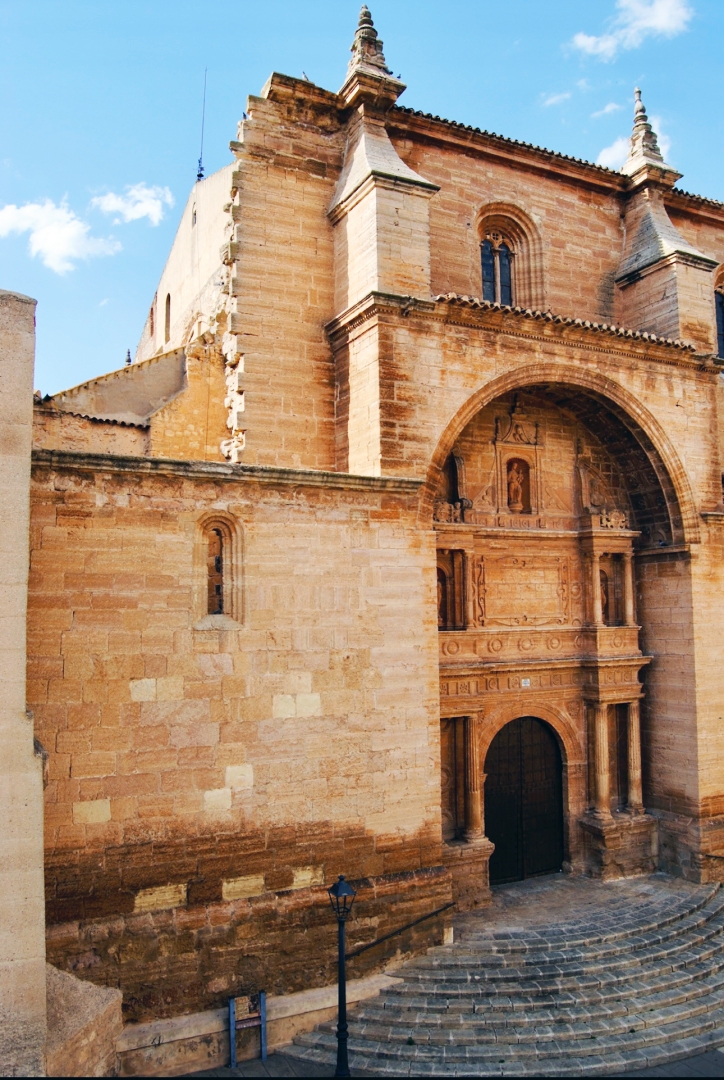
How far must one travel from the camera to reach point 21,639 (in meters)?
6.18

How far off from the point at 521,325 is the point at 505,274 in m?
2.37

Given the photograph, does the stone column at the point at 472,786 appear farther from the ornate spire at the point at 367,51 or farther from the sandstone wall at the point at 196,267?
the ornate spire at the point at 367,51

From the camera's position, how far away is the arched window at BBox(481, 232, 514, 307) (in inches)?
496

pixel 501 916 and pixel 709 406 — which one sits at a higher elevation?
pixel 709 406

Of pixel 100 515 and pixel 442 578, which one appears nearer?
pixel 100 515

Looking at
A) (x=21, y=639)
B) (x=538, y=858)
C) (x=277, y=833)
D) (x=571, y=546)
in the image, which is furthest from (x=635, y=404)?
(x=21, y=639)

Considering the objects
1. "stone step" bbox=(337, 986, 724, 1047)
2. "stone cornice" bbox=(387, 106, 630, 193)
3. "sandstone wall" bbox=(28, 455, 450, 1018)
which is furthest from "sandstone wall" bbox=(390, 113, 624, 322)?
"stone step" bbox=(337, 986, 724, 1047)

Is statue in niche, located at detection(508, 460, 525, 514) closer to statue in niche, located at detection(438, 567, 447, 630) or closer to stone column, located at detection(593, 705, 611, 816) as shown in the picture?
statue in niche, located at detection(438, 567, 447, 630)

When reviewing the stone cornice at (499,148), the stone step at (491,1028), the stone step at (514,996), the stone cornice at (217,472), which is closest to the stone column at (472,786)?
the stone step at (514,996)

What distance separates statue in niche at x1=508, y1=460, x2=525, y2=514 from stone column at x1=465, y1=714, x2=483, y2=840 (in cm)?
335

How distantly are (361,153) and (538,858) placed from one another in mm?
10560

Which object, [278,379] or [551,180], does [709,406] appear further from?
[278,379]

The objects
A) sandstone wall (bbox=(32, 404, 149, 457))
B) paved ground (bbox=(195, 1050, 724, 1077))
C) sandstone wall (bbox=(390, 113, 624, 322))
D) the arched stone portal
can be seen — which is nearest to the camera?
paved ground (bbox=(195, 1050, 724, 1077))

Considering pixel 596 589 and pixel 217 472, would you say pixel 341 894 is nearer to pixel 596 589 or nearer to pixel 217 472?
pixel 217 472
